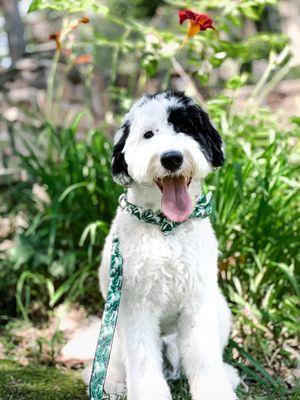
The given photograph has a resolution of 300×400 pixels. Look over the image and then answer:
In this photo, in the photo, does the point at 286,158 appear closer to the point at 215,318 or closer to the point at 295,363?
the point at 295,363

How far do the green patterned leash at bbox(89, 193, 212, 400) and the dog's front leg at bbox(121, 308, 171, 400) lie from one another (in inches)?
2.6

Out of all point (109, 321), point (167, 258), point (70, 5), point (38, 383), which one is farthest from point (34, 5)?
point (38, 383)

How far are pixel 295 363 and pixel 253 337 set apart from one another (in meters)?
0.26

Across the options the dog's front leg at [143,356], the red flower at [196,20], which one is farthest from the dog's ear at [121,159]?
the red flower at [196,20]

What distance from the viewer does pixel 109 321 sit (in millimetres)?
2279

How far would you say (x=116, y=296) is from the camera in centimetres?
225

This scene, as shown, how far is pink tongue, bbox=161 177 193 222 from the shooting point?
81.7 inches

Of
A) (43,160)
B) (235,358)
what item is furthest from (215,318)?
(43,160)

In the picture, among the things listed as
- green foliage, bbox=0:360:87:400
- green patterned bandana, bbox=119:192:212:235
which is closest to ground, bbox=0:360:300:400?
green foliage, bbox=0:360:87:400

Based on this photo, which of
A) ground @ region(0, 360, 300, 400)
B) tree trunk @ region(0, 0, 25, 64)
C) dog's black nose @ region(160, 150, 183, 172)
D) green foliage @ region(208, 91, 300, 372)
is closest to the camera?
dog's black nose @ region(160, 150, 183, 172)

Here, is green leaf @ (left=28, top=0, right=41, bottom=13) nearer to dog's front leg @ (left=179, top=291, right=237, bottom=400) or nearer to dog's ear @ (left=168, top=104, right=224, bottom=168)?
dog's ear @ (left=168, top=104, right=224, bottom=168)

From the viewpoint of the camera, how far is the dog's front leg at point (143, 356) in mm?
2121

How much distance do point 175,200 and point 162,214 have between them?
141mm

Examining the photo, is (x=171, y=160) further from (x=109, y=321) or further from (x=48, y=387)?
(x=48, y=387)
